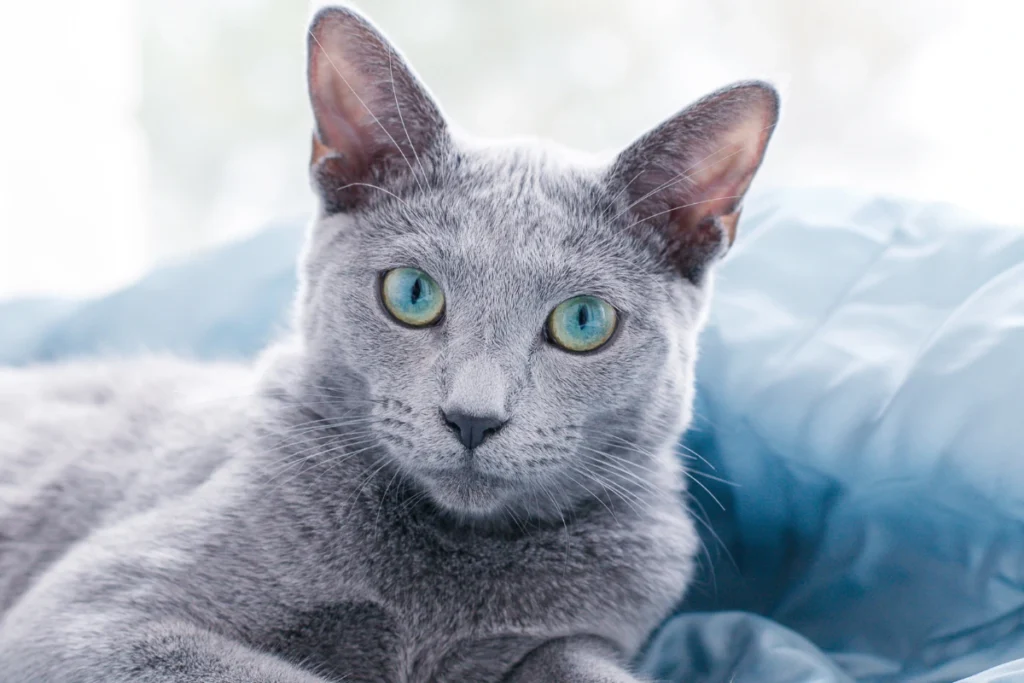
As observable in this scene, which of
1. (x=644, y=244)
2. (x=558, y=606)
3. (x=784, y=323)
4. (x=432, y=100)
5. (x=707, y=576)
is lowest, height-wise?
(x=707, y=576)

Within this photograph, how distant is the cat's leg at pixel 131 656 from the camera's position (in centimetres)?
95

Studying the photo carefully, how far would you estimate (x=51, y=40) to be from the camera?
2.50 meters

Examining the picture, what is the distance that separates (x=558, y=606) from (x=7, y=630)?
63cm

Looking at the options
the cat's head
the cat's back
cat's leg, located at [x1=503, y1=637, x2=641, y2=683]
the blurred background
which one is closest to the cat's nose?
the cat's head

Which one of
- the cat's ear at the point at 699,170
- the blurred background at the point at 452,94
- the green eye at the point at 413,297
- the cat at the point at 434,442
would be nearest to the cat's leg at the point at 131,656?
the cat at the point at 434,442

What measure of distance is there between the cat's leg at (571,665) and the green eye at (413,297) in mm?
410

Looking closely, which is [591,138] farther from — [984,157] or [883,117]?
[984,157]

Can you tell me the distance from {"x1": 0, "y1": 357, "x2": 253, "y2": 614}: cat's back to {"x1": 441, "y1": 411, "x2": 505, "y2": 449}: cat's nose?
0.41m

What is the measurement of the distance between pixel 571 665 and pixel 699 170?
609mm

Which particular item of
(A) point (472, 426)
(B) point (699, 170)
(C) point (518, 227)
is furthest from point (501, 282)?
(B) point (699, 170)

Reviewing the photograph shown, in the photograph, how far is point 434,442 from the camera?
0.99 m

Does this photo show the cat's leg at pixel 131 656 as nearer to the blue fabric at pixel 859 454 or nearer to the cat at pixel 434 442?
→ the cat at pixel 434 442

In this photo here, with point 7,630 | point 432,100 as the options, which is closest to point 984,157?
point 432,100

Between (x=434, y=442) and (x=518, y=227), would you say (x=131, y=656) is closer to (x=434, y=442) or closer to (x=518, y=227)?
(x=434, y=442)
